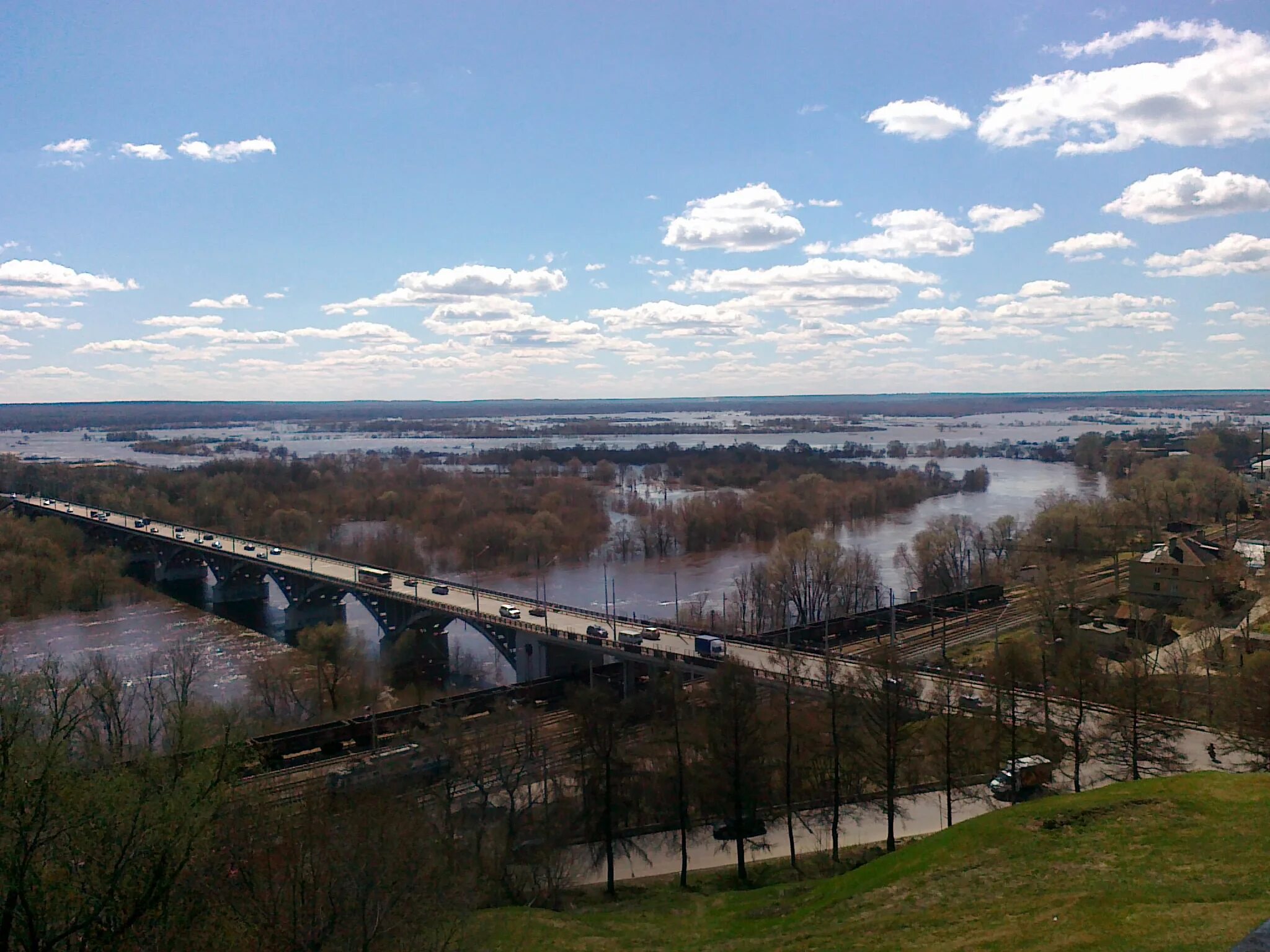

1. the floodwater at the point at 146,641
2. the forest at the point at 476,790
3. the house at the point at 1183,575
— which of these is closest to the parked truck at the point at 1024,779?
the forest at the point at 476,790

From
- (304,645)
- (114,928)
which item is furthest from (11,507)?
(114,928)

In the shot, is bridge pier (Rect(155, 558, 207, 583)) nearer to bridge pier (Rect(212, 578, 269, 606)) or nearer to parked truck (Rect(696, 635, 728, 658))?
bridge pier (Rect(212, 578, 269, 606))

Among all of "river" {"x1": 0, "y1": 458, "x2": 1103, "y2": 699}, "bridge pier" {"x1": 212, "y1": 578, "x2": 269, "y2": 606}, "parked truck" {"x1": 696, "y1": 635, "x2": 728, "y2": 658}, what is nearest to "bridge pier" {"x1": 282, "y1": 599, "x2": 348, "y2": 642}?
"river" {"x1": 0, "y1": 458, "x2": 1103, "y2": 699}

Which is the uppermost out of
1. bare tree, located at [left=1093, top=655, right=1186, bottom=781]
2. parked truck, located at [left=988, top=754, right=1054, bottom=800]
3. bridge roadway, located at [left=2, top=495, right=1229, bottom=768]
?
bare tree, located at [left=1093, top=655, right=1186, bottom=781]

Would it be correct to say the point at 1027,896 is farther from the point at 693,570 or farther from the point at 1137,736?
the point at 693,570

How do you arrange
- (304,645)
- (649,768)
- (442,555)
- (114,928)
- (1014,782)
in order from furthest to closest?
Answer: (442,555), (304,645), (649,768), (1014,782), (114,928)

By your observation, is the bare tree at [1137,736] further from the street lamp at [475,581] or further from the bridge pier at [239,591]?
the bridge pier at [239,591]

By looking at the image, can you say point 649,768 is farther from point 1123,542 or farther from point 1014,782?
point 1123,542
